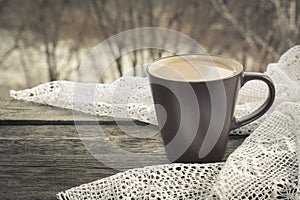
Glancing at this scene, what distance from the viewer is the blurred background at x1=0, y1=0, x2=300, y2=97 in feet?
5.82

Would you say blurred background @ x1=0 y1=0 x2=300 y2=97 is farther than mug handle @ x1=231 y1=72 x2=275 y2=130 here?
Yes

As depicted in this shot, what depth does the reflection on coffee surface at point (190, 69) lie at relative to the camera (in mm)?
705

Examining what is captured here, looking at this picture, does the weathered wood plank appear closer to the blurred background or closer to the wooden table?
the wooden table

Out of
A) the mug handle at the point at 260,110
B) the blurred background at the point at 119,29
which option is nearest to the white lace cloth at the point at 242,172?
the mug handle at the point at 260,110

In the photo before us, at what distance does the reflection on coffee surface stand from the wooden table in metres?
0.11

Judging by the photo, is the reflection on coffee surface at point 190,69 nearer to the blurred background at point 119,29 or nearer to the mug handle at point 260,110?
the mug handle at point 260,110

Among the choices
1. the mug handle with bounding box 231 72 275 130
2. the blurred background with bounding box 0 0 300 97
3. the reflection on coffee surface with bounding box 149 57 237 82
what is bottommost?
the blurred background with bounding box 0 0 300 97

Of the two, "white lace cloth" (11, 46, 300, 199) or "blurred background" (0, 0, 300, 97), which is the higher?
"white lace cloth" (11, 46, 300, 199)

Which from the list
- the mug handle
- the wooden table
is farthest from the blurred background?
the mug handle

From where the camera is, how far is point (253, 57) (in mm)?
1850

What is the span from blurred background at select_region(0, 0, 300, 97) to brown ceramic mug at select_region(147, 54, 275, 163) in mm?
1042

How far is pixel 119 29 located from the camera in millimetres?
1821

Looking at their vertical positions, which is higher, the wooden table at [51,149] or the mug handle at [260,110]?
the mug handle at [260,110]

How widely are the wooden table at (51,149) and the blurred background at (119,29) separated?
3.07 ft
